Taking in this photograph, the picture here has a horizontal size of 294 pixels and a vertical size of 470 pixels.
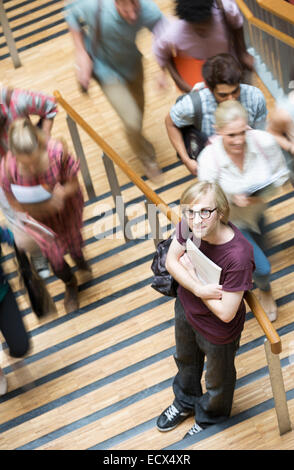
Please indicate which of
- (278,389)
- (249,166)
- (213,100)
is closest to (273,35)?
(213,100)

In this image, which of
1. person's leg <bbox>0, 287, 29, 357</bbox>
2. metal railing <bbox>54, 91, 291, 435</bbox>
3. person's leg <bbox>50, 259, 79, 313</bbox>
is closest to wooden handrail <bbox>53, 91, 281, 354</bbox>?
metal railing <bbox>54, 91, 291, 435</bbox>

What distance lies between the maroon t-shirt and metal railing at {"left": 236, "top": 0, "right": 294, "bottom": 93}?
2300 mm

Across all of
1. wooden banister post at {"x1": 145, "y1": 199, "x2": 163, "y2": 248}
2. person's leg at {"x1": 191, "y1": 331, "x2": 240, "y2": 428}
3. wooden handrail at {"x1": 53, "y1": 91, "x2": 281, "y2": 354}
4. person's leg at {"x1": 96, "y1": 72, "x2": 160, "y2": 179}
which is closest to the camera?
wooden handrail at {"x1": 53, "y1": 91, "x2": 281, "y2": 354}

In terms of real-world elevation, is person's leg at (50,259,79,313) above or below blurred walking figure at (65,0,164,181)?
below

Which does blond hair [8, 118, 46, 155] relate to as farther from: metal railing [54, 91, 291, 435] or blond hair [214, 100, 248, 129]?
blond hair [214, 100, 248, 129]

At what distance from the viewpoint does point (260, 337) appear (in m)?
5.14

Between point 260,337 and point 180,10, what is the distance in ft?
7.03

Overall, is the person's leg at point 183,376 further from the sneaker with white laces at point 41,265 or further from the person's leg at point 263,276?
the sneaker with white laces at point 41,265

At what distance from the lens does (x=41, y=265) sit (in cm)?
550

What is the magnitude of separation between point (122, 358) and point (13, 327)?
29.4 inches

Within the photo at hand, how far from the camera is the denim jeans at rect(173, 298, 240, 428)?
4246 mm

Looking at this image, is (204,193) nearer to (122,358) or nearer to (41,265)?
(122,358)
